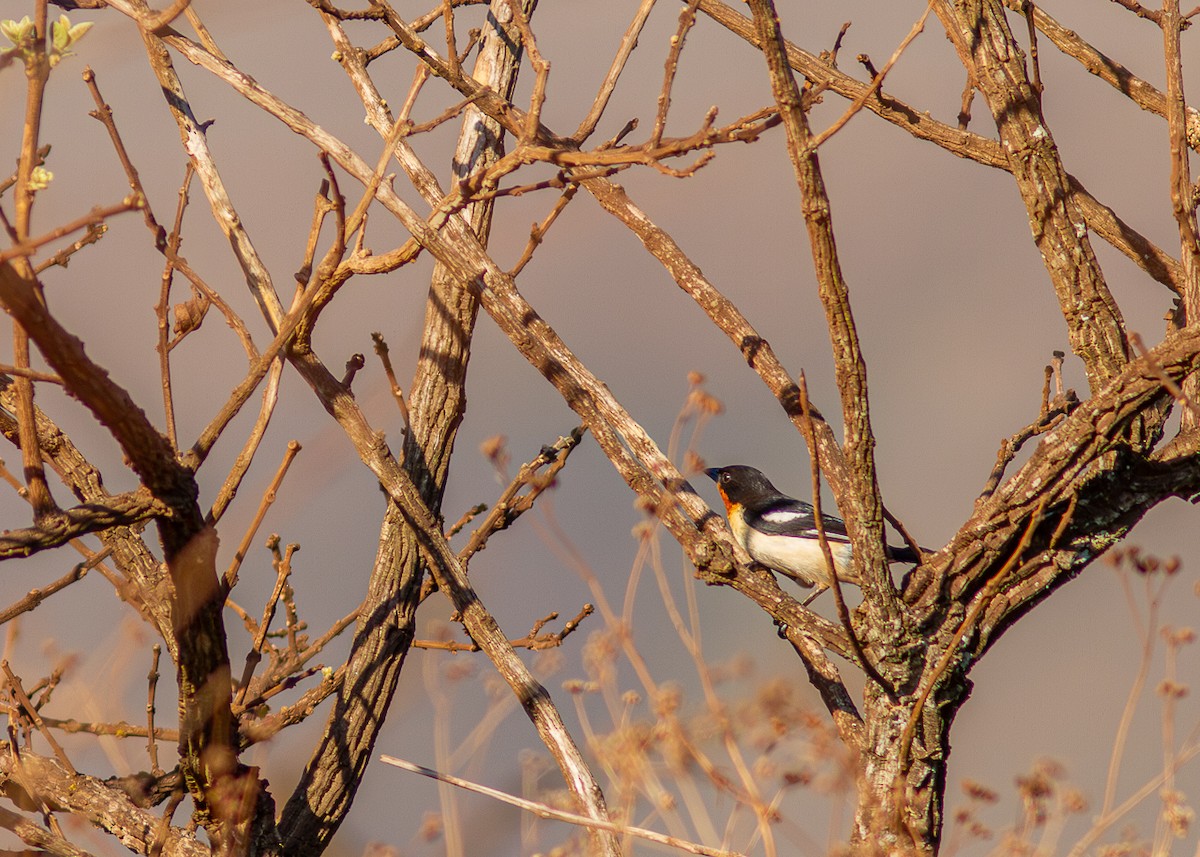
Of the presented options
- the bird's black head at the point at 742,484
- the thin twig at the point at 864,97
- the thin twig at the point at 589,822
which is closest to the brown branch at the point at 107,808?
the thin twig at the point at 589,822

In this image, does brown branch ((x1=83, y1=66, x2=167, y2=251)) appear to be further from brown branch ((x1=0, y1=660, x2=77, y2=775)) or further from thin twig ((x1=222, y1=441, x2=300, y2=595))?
brown branch ((x1=0, y1=660, x2=77, y2=775))

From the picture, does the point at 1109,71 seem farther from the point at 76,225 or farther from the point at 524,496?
the point at 76,225

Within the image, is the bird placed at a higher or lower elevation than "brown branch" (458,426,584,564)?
higher

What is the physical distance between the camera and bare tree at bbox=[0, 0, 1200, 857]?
2.48 meters

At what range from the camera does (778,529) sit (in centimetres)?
697

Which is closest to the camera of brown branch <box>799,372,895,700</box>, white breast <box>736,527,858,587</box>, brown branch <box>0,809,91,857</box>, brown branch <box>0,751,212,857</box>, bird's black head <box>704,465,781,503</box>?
brown branch <box>799,372,895,700</box>

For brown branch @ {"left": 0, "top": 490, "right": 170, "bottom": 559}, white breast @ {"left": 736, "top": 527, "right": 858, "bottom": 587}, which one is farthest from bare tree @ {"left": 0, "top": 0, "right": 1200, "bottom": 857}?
white breast @ {"left": 736, "top": 527, "right": 858, "bottom": 587}

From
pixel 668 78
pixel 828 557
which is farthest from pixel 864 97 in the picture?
pixel 828 557

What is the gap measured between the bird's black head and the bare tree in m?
3.36

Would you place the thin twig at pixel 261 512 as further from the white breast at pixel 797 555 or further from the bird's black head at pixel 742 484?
the bird's black head at pixel 742 484

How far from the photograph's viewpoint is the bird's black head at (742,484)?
7.77 m

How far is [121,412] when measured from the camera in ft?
7.61

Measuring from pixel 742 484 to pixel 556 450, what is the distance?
341 centimetres

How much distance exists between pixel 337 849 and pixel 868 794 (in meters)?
3.94
